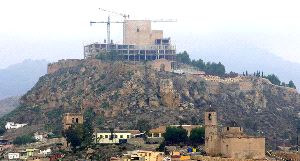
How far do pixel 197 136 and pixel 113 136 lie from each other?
11.6m

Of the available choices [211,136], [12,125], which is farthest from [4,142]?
[211,136]

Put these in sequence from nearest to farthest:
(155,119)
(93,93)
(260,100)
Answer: (155,119) → (93,93) → (260,100)

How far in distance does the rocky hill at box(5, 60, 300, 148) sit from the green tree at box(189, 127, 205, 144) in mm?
13730

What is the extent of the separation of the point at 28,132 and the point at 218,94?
91.4ft

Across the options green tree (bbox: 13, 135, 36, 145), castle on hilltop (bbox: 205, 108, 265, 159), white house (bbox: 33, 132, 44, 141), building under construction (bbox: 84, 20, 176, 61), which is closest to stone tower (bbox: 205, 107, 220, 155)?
castle on hilltop (bbox: 205, 108, 265, 159)

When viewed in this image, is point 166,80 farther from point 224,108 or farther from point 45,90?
point 45,90

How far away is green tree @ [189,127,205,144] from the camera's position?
9294cm

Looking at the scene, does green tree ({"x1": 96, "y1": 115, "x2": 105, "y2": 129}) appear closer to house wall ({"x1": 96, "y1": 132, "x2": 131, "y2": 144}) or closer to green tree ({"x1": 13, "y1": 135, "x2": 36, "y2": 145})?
house wall ({"x1": 96, "y1": 132, "x2": 131, "y2": 144})

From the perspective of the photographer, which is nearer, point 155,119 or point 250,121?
point 155,119

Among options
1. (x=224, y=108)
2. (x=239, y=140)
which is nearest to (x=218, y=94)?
(x=224, y=108)

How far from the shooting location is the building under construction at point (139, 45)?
433 feet

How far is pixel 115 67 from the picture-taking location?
122m

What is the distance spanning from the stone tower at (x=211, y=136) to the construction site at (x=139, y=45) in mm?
46893

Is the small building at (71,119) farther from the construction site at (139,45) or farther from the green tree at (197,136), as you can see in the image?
the construction site at (139,45)
